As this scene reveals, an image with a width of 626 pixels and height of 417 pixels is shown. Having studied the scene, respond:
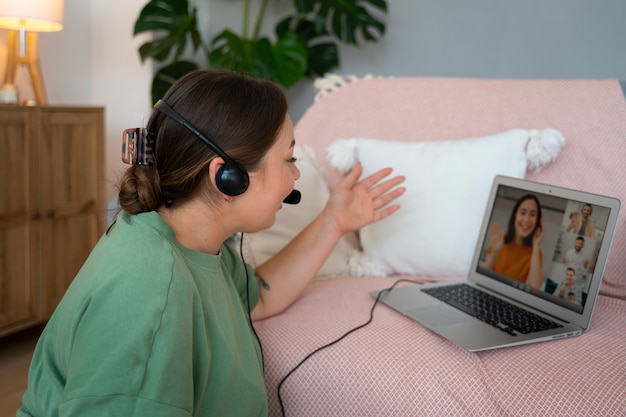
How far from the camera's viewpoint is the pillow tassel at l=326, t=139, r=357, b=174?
5.29 feet

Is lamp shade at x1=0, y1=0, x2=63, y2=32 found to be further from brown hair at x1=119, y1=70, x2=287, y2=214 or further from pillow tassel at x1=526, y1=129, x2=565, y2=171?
pillow tassel at x1=526, y1=129, x2=565, y2=171

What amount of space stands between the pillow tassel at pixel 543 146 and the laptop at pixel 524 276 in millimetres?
121

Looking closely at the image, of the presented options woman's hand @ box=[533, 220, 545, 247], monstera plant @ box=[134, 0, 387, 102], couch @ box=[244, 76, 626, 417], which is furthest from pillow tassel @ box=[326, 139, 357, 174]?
monstera plant @ box=[134, 0, 387, 102]

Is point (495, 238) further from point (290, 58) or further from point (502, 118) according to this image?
point (290, 58)

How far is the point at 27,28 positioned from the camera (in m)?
2.16

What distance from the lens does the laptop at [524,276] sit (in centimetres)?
116

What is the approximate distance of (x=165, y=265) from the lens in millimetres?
814

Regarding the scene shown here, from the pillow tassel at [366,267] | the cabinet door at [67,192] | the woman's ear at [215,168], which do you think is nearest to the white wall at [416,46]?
the cabinet door at [67,192]

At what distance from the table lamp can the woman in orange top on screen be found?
163 centimetres

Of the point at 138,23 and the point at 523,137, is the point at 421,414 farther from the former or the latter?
the point at 138,23

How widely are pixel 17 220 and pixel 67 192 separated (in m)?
0.24

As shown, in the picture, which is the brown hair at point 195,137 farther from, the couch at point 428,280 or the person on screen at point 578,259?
the person on screen at point 578,259

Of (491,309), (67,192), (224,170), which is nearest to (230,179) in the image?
(224,170)

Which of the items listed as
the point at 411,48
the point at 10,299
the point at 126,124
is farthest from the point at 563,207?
the point at 126,124
